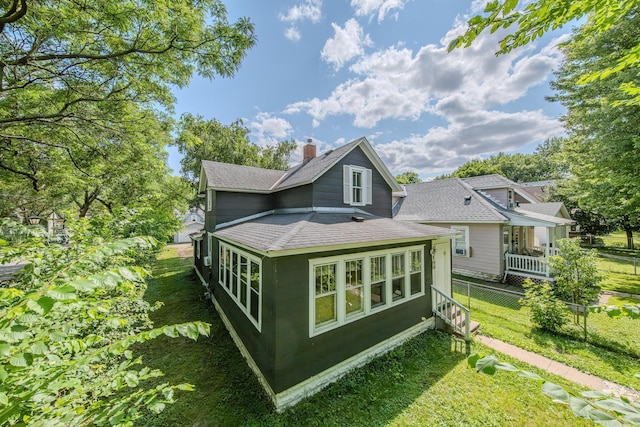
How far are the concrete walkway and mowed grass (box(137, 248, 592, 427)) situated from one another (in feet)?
1.14

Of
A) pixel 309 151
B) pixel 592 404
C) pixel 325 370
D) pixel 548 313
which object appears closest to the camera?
pixel 592 404

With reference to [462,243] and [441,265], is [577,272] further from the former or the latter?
[462,243]

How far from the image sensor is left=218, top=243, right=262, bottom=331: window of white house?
5945 mm

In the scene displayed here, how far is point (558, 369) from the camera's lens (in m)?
5.98

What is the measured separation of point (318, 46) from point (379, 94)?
5565 millimetres

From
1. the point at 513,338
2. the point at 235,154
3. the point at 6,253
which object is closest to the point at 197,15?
the point at 6,253

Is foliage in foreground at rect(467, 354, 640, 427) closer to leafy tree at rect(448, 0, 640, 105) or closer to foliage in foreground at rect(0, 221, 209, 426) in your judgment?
foliage in foreground at rect(0, 221, 209, 426)

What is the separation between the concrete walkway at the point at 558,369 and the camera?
5.25 metres

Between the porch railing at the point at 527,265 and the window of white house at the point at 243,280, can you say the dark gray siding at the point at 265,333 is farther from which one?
the porch railing at the point at 527,265

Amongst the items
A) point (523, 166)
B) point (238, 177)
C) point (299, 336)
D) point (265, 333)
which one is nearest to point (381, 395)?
point (299, 336)

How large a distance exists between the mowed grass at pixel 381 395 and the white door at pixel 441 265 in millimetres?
2102

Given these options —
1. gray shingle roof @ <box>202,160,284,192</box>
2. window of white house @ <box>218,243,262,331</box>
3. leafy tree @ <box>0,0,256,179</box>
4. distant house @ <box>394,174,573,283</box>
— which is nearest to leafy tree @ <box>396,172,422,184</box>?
distant house @ <box>394,174,573,283</box>

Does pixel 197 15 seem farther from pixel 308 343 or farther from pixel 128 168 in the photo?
pixel 308 343

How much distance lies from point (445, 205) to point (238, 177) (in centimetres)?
1349
